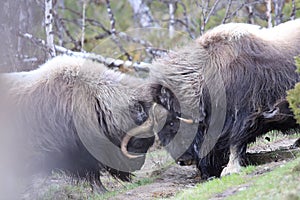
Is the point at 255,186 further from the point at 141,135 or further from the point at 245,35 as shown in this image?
the point at 141,135

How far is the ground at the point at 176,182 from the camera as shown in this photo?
16.0ft

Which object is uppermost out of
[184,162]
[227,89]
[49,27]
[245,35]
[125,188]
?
[49,27]

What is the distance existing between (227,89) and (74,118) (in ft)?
4.46

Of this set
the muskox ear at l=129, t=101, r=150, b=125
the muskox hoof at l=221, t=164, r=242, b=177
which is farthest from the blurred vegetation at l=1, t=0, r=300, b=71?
the muskox hoof at l=221, t=164, r=242, b=177

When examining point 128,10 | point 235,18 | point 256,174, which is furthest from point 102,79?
point 128,10

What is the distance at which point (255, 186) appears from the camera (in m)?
4.49

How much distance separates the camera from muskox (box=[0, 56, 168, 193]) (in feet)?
19.4

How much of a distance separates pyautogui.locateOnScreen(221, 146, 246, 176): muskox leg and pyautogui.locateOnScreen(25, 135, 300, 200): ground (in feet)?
0.73

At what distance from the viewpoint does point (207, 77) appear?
5832 millimetres

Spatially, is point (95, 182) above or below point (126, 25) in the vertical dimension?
below

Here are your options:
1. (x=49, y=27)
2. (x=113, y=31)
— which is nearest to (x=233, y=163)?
(x=49, y=27)

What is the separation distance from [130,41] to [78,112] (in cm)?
644

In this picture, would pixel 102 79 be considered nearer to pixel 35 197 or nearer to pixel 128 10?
pixel 35 197

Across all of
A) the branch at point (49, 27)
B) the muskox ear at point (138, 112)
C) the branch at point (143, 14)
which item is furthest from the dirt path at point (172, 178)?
the branch at point (143, 14)
